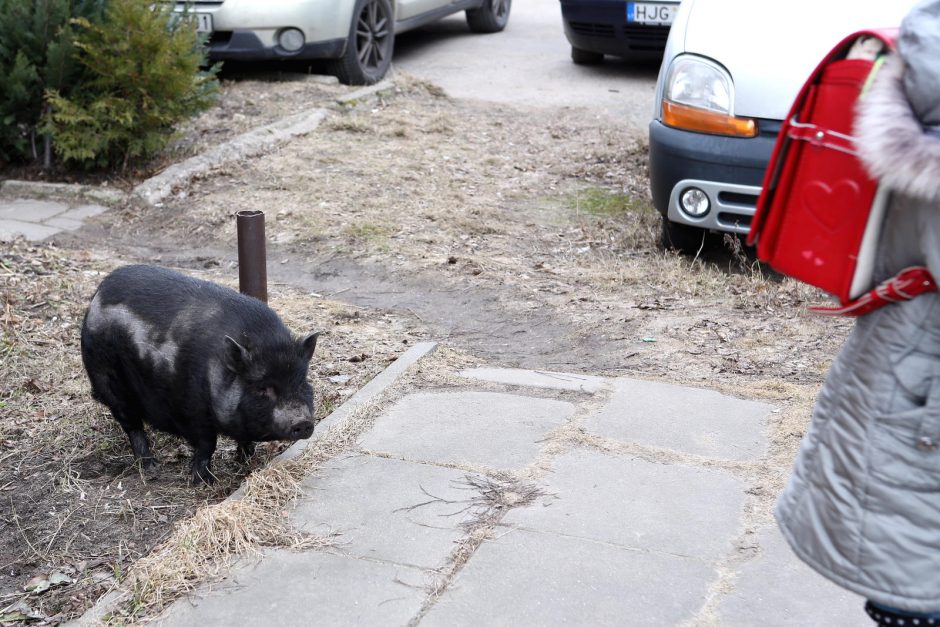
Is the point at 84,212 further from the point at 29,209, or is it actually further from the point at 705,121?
the point at 705,121

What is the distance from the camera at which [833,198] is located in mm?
2197

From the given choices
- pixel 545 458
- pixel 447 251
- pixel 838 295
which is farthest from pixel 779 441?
pixel 447 251

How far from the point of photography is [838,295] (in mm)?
2191

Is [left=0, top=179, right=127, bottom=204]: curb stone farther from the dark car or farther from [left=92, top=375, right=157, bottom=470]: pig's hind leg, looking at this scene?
the dark car

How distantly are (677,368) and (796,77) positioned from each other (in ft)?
6.23

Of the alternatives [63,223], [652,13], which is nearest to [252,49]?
[63,223]

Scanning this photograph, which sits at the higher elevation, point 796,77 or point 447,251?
point 796,77

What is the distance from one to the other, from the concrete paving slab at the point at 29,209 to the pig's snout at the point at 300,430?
188 inches

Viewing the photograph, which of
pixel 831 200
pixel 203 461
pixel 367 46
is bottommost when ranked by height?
pixel 203 461

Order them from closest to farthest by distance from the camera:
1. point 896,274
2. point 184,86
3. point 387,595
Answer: point 896,274 → point 387,595 → point 184,86

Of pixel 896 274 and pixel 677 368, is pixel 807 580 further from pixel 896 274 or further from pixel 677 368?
pixel 677 368

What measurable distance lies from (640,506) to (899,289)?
181cm

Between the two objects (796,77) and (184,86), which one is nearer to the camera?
(796,77)

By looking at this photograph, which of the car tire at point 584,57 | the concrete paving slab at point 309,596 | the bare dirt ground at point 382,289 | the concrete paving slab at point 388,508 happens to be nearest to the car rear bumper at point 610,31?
the car tire at point 584,57
